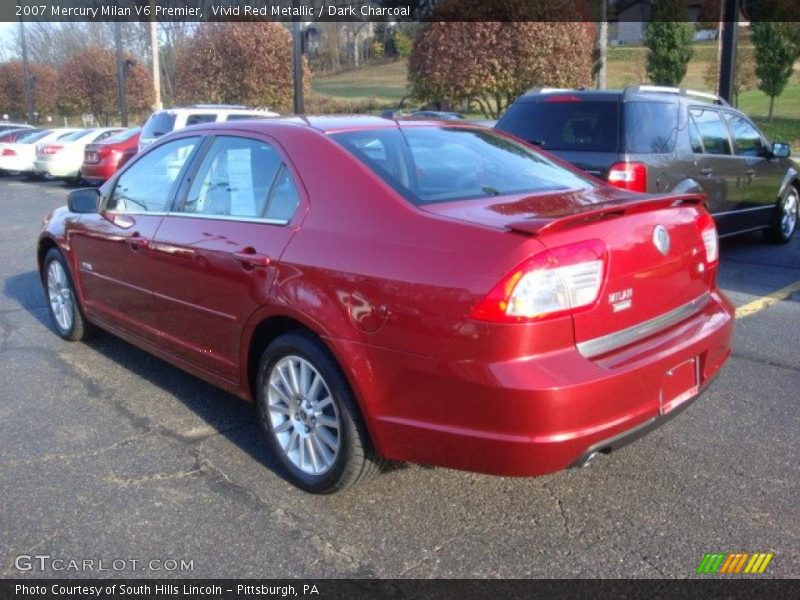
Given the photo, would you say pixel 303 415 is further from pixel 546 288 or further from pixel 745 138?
pixel 745 138

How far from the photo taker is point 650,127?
6.98 meters

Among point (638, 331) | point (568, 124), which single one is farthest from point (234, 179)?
point (568, 124)

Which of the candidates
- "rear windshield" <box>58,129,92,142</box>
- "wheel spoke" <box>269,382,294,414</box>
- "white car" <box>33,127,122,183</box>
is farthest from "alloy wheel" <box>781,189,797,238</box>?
"rear windshield" <box>58,129,92,142</box>

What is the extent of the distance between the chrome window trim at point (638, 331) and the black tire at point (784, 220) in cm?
631

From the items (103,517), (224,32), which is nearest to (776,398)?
(103,517)

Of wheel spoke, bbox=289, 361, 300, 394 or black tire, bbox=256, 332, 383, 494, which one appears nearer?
black tire, bbox=256, 332, 383, 494

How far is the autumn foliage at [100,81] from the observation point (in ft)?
129

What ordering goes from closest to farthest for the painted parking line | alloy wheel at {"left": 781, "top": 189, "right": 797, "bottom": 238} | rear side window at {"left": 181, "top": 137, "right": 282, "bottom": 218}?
rear side window at {"left": 181, "top": 137, "right": 282, "bottom": 218} → the painted parking line → alloy wheel at {"left": 781, "top": 189, "right": 797, "bottom": 238}

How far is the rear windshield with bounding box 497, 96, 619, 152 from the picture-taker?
6.91 metres

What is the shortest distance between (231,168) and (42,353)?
8.43ft

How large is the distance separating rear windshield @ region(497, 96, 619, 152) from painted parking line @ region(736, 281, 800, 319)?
1.68m

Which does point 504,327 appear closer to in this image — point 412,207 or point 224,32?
point 412,207

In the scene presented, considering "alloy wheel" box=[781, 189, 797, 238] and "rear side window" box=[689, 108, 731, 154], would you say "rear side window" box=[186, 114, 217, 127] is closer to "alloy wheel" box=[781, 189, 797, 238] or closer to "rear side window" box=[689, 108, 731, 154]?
"rear side window" box=[689, 108, 731, 154]
